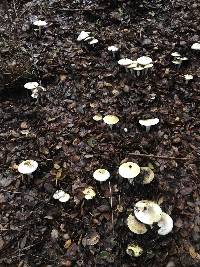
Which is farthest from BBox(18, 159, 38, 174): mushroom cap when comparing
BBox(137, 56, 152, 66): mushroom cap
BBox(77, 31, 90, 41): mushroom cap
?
BBox(77, 31, 90, 41): mushroom cap

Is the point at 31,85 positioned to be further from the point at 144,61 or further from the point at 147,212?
the point at 147,212

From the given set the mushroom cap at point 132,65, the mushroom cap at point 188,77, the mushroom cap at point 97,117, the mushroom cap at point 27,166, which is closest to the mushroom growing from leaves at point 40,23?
the mushroom cap at point 132,65

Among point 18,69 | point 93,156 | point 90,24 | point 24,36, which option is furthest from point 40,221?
point 90,24

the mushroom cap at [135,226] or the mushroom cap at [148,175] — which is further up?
the mushroom cap at [148,175]

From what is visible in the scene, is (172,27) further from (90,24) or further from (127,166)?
(127,166)

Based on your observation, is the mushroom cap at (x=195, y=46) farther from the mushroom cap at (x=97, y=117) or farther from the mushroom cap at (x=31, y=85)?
the mushroom cap at (x=31, y=85)

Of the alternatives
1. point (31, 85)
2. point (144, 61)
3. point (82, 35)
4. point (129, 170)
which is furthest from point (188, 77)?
point (31, 85)

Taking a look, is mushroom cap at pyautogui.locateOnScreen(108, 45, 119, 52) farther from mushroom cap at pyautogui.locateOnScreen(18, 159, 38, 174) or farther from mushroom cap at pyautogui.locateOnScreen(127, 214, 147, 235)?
mushroom cap at pyautogui.locateOnScreen(127, 214, 147, 235)

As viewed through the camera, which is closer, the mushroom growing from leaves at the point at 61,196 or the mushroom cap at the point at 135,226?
the mushroom cap at the point at 135,226
